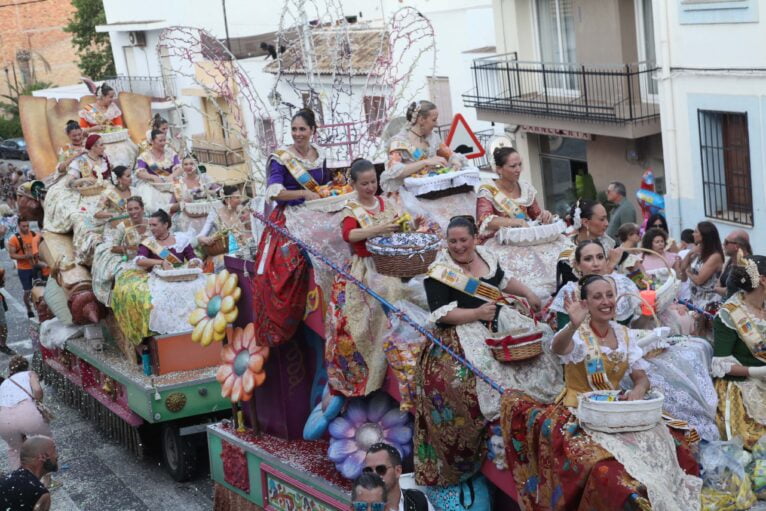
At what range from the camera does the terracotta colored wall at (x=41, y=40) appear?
51.6 meters

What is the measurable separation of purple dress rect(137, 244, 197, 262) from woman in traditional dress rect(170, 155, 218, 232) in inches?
31.7

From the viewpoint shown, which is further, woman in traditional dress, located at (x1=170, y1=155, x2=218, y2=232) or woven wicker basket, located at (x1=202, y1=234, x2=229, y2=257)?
woman in traditional dress, located at (x1=170, y1=155, x2=218, y2=232)

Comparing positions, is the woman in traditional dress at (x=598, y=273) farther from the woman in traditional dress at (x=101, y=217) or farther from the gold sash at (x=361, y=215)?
the woman in traditional dress at (x=101, y=217)

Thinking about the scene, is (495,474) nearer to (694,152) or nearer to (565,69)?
(694,152)

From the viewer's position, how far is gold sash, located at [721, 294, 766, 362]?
7203mm

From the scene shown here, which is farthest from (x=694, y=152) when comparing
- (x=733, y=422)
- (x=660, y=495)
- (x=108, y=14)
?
(x=108, y=14)

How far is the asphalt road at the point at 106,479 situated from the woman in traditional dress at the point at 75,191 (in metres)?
2.25

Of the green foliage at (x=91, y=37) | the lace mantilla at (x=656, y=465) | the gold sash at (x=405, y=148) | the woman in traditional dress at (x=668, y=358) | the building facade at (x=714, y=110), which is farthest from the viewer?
the green foliage at (x=91, y=37)

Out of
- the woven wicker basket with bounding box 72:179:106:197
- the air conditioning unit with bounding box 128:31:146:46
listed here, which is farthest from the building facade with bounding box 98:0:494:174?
the woven wicker basket with bounding box 72:179:106:197

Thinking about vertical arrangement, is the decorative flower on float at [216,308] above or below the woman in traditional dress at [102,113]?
below

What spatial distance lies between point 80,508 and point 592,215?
19.4 feet

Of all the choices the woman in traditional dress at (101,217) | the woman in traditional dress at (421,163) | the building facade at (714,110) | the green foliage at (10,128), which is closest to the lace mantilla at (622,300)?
the woman in traditional dress at (421,163)

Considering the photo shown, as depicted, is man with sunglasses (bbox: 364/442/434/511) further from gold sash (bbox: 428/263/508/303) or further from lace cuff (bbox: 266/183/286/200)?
lace cuff (bbox: 266/183/286/200)

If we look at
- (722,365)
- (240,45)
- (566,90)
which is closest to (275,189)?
(722,365)
